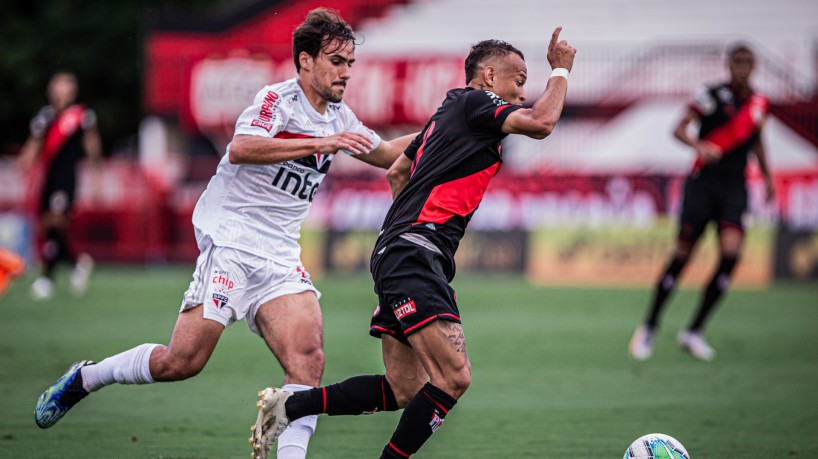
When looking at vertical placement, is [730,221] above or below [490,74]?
below

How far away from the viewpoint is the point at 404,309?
5520 millimetres

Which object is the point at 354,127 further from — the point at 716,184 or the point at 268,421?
the point at 716,184

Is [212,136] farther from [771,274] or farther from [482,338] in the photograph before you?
[482,338]

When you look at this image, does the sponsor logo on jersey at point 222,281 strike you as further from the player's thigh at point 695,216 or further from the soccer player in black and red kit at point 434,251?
the player's thigh at point 695,216

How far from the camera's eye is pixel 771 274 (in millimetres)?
18625

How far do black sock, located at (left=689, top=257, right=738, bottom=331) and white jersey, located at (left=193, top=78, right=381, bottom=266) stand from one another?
5814 millimetres

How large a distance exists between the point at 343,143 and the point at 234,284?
3.30ft

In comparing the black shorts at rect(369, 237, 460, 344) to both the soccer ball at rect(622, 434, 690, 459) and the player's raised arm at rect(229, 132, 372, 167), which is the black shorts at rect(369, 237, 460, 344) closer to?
the player's raised arm at rect(229, 132, 372, 167)

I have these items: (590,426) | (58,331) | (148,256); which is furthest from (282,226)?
(148,256)

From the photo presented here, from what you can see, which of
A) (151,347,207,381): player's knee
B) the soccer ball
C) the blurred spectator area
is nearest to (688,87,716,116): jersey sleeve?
the soccer ball

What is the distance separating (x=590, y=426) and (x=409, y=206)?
2.56 m

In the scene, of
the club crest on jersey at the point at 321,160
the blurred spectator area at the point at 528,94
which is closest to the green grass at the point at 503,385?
the club crest on jersey at the point at 321,160

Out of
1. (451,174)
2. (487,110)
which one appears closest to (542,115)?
(487,110)

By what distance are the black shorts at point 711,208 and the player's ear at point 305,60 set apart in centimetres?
595
